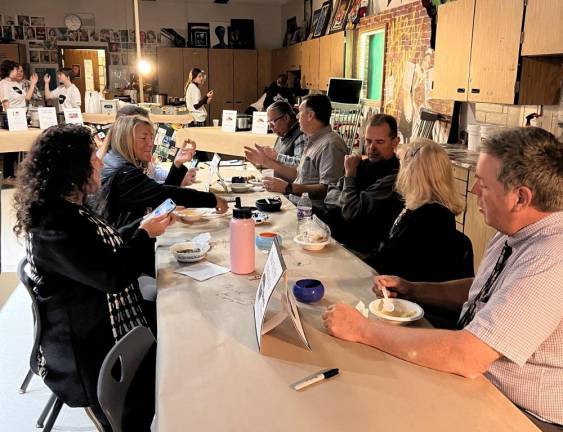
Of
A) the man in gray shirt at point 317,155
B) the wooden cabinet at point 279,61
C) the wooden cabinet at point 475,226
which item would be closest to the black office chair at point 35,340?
the man in gray shirt at point 317,155

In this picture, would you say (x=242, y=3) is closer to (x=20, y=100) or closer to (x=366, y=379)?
(x=20, y=100)

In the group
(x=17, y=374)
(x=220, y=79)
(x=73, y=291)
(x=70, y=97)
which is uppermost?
(x=220, y=79)

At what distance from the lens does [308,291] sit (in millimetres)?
A: 1563

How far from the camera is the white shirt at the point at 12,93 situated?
7559mm

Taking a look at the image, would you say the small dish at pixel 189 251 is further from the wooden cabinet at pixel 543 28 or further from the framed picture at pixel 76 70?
the framed picture at pixel 76 70

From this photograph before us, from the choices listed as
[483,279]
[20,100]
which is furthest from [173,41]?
[483,279]

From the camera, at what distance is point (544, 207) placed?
1.21 meters

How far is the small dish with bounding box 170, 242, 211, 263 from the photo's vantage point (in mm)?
1905

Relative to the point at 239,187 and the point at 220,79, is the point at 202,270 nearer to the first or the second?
the point at 239,187

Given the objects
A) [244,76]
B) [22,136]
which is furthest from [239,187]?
[244,76]

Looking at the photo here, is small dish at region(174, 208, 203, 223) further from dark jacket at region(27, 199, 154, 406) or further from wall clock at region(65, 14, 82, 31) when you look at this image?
wall clock at region(65, 14, 82, 31)

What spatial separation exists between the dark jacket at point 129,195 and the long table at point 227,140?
2.82m

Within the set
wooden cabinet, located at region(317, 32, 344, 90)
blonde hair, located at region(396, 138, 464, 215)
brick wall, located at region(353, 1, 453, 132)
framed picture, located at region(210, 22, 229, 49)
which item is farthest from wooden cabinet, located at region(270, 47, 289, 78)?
blonde hair, located at region(396, 138, 464, 215)

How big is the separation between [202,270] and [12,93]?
7239 millimetres
